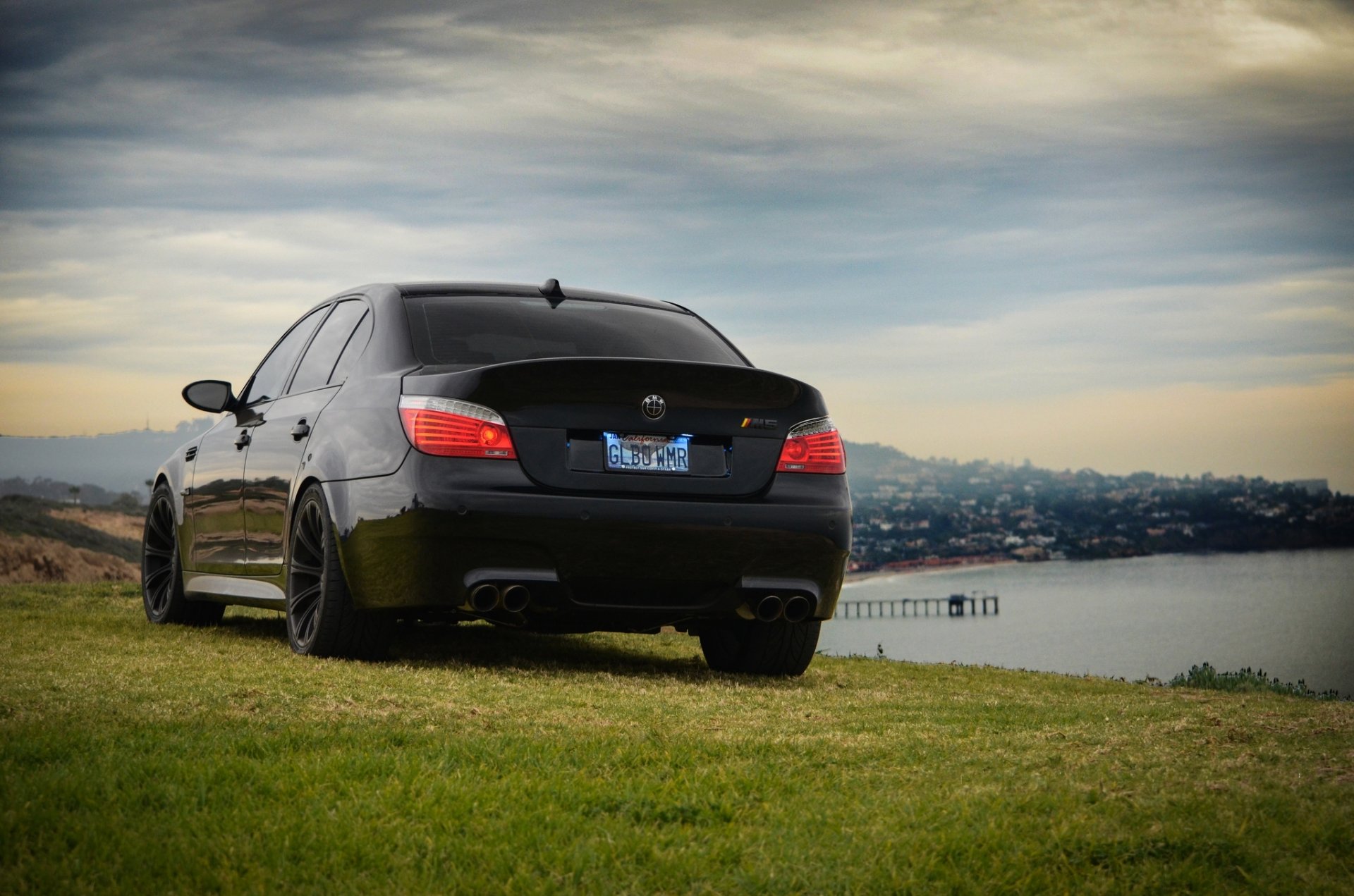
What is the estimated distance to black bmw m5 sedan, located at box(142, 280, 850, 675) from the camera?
6000 mm

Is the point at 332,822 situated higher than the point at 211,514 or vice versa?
the point at 211,514

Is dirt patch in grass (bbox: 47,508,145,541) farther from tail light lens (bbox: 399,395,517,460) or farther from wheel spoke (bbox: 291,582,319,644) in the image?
tail light lens (bbox: 399,395,517,460)

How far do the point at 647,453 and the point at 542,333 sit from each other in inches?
42.9

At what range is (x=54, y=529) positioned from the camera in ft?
94.6

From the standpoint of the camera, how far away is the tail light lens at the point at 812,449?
6.41m

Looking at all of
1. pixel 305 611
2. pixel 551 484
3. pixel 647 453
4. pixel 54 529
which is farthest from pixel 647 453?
pixel 54 529

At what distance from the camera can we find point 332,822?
3.52 m

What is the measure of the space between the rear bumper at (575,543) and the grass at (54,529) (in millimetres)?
21325

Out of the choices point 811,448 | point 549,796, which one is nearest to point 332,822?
point 549,796

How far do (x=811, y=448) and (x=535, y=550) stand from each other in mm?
1375

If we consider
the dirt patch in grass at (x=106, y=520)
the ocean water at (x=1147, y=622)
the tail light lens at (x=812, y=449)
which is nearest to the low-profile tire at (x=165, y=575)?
the tail light lens at (x=812, y=449)

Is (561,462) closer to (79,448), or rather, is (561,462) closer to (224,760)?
(224,760)

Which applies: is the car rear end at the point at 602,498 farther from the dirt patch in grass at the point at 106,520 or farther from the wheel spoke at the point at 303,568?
the dirt patch in grass at the point at 106,520

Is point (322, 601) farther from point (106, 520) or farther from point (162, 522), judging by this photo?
point (106, 520)
